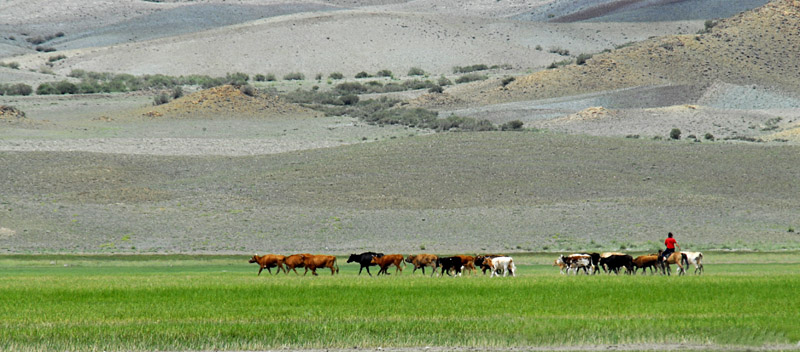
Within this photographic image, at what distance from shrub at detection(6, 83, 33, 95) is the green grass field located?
71966mm

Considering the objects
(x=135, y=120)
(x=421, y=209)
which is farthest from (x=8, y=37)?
(x=421, y=209)

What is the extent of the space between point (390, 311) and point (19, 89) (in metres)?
84.3

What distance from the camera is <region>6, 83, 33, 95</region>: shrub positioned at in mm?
96750

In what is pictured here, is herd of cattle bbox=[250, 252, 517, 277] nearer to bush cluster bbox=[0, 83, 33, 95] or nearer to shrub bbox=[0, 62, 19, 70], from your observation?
bush cluster bbox=[0, 83, 33, 95]

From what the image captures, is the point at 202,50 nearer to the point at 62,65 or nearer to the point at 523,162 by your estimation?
the point at 62,65

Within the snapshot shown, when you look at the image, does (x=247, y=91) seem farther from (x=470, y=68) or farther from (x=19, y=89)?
(x=470, y=68)

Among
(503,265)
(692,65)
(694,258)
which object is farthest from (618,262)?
(692,65)

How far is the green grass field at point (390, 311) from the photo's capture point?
1788 centimetres

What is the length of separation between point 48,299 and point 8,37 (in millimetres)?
151140

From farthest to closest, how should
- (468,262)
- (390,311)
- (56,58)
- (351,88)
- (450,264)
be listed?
(56,58), (351,88), (468,262), (450,264), (390,311)

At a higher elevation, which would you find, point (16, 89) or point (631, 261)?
point (631, 261)

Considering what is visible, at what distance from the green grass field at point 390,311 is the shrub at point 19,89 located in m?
72.0

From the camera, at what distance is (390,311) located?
68.3ft

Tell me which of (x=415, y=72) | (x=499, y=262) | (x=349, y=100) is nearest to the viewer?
(x=499, y=262)
